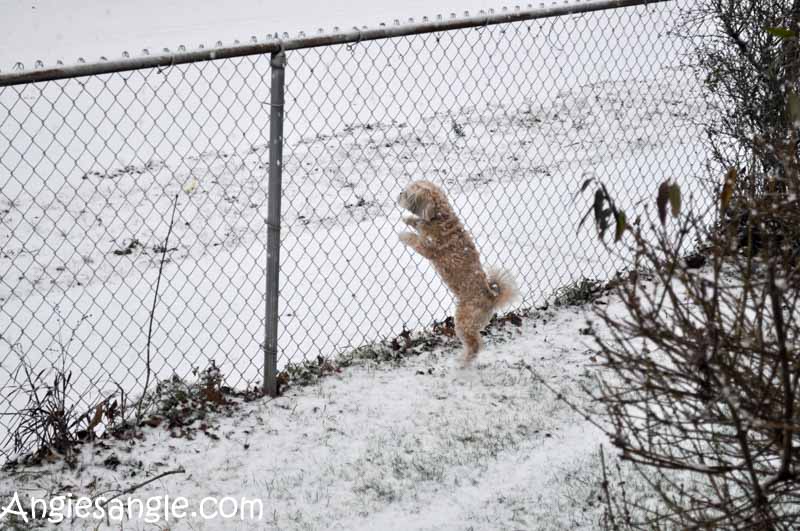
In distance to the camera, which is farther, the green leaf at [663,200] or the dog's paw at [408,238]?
the dog's paw at [408,238]

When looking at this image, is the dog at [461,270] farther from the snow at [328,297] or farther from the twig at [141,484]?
the twig at [141,484]

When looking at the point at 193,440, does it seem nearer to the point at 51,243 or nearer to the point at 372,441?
the point at 372,441

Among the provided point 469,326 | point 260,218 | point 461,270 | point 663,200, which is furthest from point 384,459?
point 260,218

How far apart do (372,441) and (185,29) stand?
38.5ft

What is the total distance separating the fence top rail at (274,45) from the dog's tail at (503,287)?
4.64ft

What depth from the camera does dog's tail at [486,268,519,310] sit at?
432cm

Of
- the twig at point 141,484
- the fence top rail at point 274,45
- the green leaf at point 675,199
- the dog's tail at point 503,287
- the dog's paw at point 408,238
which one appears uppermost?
the fence top rail at point 274,45

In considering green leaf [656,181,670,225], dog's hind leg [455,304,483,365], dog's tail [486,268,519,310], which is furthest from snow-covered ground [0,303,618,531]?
green leaf [656,181,670,225]

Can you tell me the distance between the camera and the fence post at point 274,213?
376cm

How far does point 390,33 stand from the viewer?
13.3 ft

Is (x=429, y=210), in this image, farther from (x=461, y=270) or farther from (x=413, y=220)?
(x=461, y=270)

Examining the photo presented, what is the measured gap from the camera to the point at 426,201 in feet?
14.2

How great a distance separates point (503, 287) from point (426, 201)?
66 centimetres

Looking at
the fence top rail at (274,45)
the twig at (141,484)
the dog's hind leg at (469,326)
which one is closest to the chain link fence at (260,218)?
the fence top rail at (274,45)
